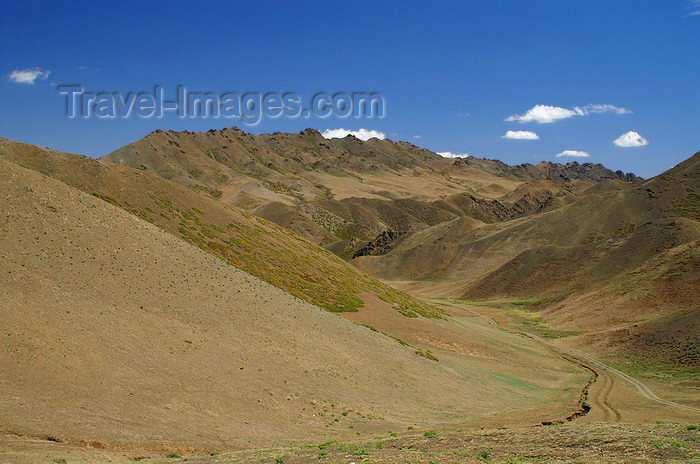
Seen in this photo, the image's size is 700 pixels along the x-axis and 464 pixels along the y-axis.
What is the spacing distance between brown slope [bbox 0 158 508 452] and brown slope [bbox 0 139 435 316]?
33.4 ft

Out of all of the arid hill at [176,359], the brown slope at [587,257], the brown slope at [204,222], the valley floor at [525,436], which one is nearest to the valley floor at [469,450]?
the valley floor at [525,436]

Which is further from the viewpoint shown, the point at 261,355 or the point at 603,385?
the point at 603,385

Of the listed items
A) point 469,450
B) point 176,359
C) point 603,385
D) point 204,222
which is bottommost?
point 603,385

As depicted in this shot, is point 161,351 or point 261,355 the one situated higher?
point 161,351

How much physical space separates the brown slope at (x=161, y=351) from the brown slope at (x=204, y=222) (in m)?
10.2

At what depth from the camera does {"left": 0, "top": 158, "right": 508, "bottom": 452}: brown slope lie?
20.1 m

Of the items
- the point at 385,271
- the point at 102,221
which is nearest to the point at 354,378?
the point at 102,221

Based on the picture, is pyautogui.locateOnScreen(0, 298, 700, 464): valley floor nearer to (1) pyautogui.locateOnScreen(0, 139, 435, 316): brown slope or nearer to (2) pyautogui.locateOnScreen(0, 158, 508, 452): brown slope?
(2) pyautogui.locateOnScreen(0, 158, 508, 452): brown slope

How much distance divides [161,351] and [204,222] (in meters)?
33.0

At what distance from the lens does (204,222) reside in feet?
189

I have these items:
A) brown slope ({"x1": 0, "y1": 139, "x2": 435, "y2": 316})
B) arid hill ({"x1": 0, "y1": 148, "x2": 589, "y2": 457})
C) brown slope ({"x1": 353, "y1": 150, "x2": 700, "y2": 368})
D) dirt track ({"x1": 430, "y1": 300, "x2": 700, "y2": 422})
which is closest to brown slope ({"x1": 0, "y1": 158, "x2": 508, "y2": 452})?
arid hill ({"x1": 0, "y1": 148, "x2": 589, "y2": 457})

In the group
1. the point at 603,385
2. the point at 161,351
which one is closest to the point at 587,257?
the point at 603,385

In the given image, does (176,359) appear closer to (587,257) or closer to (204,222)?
(204,222)

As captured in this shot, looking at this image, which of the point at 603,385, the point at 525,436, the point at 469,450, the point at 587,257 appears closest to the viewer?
the point at 469,450
